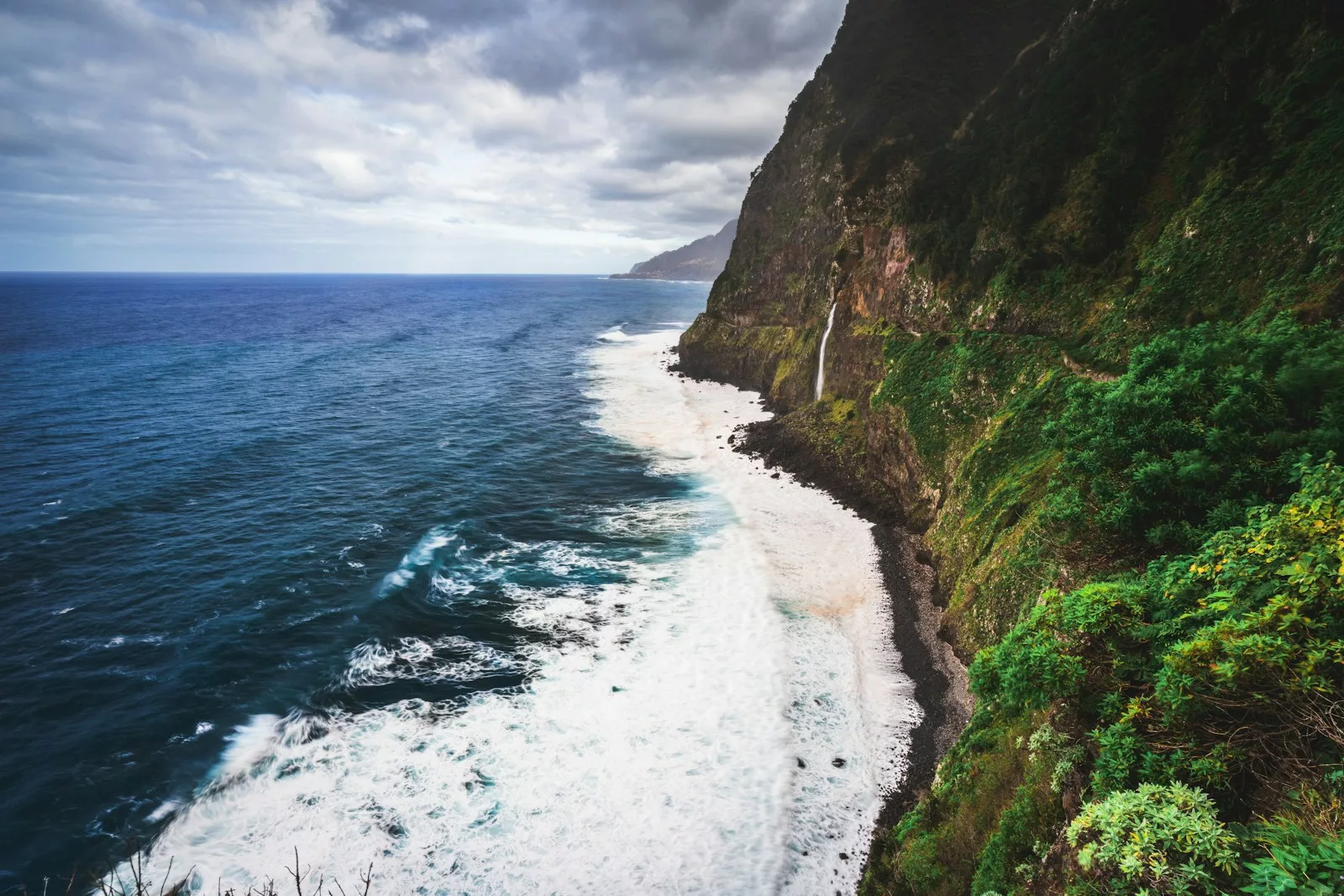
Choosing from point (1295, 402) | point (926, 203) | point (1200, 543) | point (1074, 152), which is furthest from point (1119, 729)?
point (926, 203)

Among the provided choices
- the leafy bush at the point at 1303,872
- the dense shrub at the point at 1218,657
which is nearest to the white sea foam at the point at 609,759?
the dense shrub at the point at 1218,657

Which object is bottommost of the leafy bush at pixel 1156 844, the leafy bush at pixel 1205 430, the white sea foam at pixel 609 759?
the white sea foam at pixel 609 759

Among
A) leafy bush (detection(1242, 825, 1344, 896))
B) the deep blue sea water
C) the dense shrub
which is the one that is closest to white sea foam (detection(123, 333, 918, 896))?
the deep blue sea water

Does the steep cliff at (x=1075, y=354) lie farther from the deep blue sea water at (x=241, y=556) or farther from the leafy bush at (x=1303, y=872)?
the deep blue sea water at (x=241, y=556)

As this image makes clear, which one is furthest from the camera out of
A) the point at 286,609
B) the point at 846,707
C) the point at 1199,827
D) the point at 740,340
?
the point at 740,340

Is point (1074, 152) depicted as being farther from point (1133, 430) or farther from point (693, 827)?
point (693, 827)
